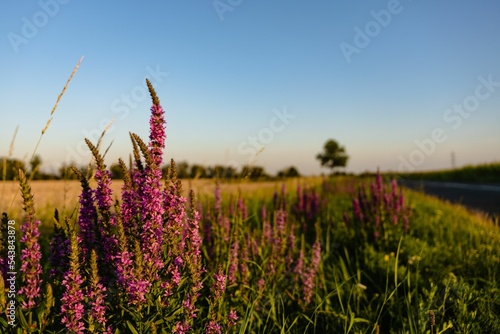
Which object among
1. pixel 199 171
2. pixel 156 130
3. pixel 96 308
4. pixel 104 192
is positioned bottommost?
pixel 96 308

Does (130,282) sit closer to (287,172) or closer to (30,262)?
(30,262)

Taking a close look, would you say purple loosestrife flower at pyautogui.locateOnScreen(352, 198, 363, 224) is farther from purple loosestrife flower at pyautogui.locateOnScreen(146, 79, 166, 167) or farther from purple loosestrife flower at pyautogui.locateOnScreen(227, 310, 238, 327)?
purple loosestrife flower at pyautogui.locateOnScreen(146, 79, 166, 167)

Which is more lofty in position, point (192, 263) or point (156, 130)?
point (156, 130)

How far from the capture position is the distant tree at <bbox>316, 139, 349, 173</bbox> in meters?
72.2

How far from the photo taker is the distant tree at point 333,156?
72188 millimetres

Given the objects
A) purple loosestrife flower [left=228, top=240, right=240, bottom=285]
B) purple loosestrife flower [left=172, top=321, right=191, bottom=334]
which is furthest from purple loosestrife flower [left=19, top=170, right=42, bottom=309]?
purple loosestrife flower [left=228, top=240, right=240, bottom=285]

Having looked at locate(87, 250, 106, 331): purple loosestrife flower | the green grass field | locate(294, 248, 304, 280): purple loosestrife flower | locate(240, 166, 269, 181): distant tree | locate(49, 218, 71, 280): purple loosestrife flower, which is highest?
locate(240, 166, 269, 181): distant tree

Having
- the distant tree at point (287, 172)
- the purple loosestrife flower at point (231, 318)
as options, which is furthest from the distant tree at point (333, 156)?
the purple loosestrife flower at point (231, 318)

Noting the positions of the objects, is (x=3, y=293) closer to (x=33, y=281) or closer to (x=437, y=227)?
(x=33, y=281)

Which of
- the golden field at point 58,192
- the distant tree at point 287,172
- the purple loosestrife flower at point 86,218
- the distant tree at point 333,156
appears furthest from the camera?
the distant tree at point 333,156

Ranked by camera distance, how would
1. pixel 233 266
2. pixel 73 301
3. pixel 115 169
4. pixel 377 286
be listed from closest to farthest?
1. pixel 73 301
2. pixel 233 266
3. pixel 377 286
4. pixel 115 169

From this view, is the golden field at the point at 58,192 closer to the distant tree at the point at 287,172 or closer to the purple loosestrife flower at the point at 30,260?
the distant tree at the point at 287,172

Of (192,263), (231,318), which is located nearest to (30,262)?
(192,263)

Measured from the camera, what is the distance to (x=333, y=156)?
7256 centimetres
